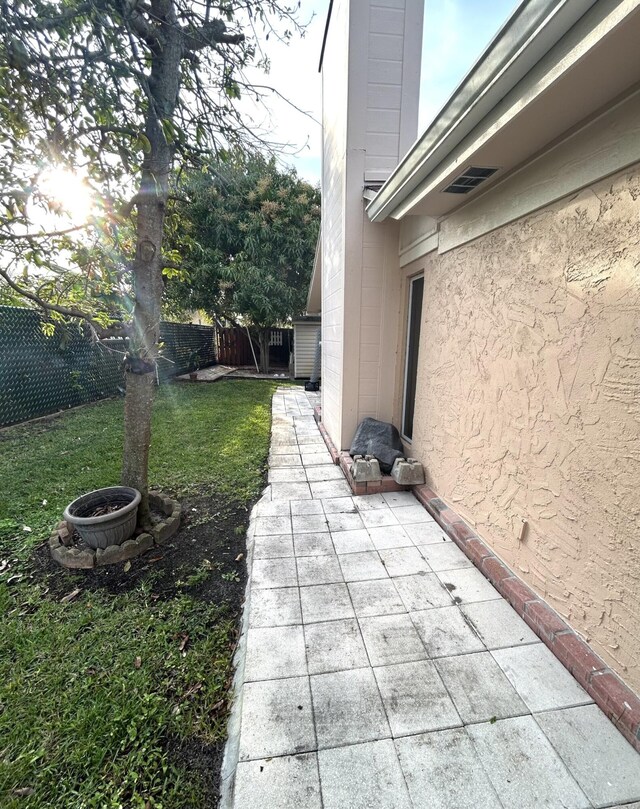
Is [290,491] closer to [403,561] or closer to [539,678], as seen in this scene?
[403,561]

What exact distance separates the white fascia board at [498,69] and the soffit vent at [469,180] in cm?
20

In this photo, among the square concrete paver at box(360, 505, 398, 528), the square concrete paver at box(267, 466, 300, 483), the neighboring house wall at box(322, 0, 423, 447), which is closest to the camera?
the square concrete paver at box(360, 505, 398, 528)

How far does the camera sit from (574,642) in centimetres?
185

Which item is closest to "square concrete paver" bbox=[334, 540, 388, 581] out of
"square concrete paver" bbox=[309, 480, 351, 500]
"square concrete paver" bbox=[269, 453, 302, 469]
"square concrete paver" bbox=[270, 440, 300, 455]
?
"square concrete paver" bbox=[309, 480, 351, 500]

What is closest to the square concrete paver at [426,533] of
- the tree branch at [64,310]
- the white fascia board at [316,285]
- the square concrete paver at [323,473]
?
the square concrete paver at [323,473]

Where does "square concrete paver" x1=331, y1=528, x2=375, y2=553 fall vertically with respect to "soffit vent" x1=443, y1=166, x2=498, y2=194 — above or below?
below

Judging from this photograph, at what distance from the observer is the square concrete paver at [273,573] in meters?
2.51

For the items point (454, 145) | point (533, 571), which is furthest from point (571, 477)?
point (454, 145)

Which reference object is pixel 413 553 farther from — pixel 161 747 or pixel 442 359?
pixel 161 747

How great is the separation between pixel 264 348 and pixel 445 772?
524 inches

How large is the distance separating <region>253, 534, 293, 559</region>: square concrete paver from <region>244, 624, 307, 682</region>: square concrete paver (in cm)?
71

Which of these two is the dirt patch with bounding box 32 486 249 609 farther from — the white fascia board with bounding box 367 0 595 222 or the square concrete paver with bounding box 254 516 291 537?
the white fascia board with bounding box 367 0 595 222

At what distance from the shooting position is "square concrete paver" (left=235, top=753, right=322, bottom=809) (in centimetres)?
133

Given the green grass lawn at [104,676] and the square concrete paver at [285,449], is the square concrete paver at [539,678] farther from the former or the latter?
the square concrete paver at [285,449]
